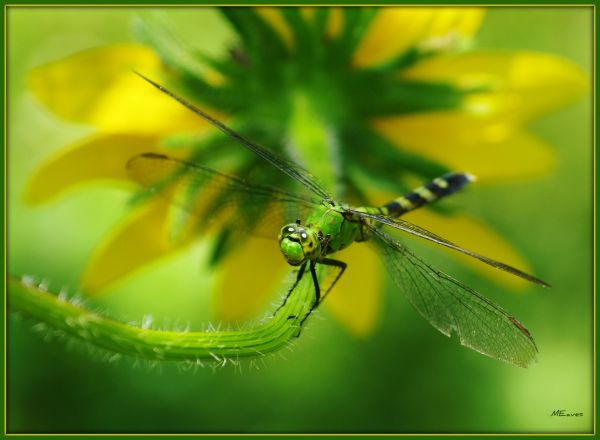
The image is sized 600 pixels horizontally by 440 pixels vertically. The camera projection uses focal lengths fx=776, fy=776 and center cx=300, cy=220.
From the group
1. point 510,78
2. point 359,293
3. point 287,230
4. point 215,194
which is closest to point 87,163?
point 215,194

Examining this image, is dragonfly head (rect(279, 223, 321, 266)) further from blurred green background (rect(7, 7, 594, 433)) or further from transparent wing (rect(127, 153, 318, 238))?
blurred green background (rect(7, 7, 594, 433))

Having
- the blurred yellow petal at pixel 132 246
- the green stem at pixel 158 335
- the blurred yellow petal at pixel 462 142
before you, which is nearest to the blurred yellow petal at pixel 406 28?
the blurred yellow petal at pixel 462 142

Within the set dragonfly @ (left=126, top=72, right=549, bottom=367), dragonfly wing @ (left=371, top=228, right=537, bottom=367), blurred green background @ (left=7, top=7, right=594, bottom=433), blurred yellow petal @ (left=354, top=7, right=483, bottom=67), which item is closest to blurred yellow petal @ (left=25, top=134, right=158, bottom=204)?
dragonfly @ (left=126, top=72, right=549, bottom=367)

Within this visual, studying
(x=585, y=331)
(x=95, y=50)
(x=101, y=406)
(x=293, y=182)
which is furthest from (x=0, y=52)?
(x=585, y=331)

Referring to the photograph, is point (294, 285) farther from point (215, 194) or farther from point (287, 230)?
point (215, 194)

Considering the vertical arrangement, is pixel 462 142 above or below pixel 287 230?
above

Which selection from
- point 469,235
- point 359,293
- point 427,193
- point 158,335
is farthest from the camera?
point 359,293

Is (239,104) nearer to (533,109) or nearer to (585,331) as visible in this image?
(533,109)
